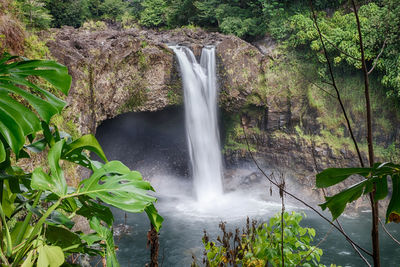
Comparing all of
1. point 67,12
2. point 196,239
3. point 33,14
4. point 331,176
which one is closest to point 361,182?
point 331,176

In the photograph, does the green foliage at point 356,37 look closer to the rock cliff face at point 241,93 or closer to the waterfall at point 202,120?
the rock cliff face at point 241,93

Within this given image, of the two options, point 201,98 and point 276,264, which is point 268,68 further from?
point 276,264

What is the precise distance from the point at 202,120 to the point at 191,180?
225 cm

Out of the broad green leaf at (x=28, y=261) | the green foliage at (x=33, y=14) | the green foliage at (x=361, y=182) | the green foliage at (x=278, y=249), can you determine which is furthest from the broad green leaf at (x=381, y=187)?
the green foliage at (x=33, y=14)

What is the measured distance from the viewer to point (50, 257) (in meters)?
0.73

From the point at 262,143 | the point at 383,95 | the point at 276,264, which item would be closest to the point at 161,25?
the point at 262,143

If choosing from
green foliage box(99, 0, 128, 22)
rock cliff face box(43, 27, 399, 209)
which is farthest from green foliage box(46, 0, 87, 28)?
rock cliff face box(43, 27, 399, 209)

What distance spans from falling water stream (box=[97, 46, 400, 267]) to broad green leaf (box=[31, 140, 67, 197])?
17.0 feet

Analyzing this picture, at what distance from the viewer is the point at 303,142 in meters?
9.06

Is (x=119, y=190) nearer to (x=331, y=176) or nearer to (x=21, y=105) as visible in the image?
(x=21, y=105)

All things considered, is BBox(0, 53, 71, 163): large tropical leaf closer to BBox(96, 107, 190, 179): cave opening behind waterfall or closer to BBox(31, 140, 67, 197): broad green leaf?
BBox(31, 140, 67, 197): broad green leaf

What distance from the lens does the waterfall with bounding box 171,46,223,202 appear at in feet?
30.0

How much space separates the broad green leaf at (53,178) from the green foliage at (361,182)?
2.15ft

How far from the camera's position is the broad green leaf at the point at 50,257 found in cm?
70
